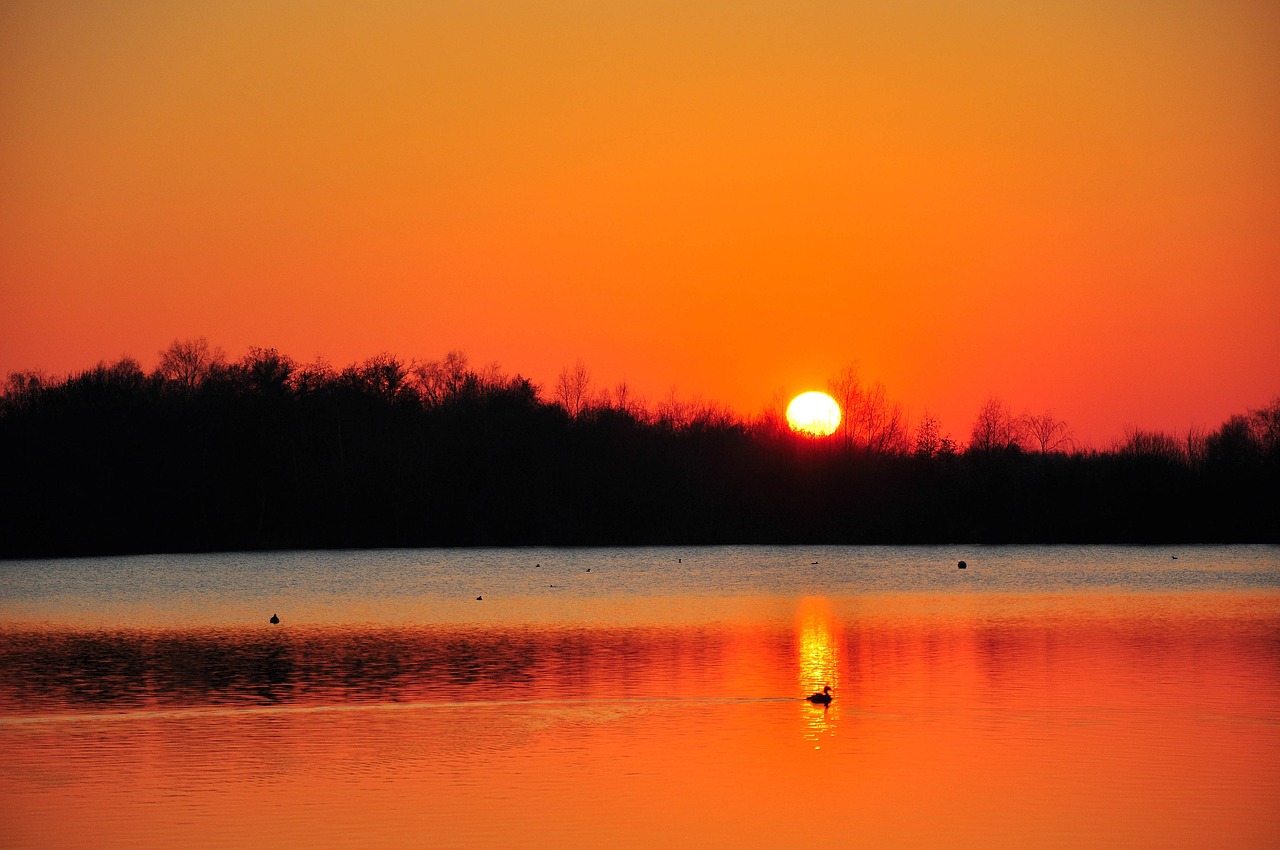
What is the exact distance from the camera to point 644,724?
73.5 ft

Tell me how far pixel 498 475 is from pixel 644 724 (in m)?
79.0

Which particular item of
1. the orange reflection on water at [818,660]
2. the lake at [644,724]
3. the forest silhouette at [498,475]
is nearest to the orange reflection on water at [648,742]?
the lake at [644,724]

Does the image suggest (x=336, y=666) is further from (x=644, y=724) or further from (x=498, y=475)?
(x=498, y=475)

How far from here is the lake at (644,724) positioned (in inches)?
632

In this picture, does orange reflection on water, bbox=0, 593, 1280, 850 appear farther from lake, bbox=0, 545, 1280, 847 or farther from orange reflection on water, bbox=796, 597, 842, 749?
orange reflection on water, bbox=796, 597, 842, 749

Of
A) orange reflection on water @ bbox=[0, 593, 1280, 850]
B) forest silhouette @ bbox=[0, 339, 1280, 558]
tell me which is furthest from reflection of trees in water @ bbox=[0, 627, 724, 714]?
forest silhouette @ bbox=[0, 339, 1280, 558]

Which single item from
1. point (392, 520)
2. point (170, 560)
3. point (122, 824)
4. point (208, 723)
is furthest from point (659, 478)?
point (122, 824)

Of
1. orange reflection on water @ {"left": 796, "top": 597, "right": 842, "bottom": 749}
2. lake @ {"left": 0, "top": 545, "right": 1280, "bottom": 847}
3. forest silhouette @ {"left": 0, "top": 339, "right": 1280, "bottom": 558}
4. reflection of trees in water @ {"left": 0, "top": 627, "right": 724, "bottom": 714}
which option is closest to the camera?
lake @ {"left": 0, "top": 545, "right": 1280, "bottom": 847}

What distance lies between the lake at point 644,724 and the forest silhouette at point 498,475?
132ft

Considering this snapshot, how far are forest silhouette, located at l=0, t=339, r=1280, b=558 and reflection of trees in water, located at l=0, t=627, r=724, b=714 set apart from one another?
4967 cm

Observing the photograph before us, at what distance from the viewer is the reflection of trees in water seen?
2600cm

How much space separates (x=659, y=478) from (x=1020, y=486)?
27.1 meters

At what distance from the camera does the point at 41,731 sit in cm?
2236

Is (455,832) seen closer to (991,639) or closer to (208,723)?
(208,723)
